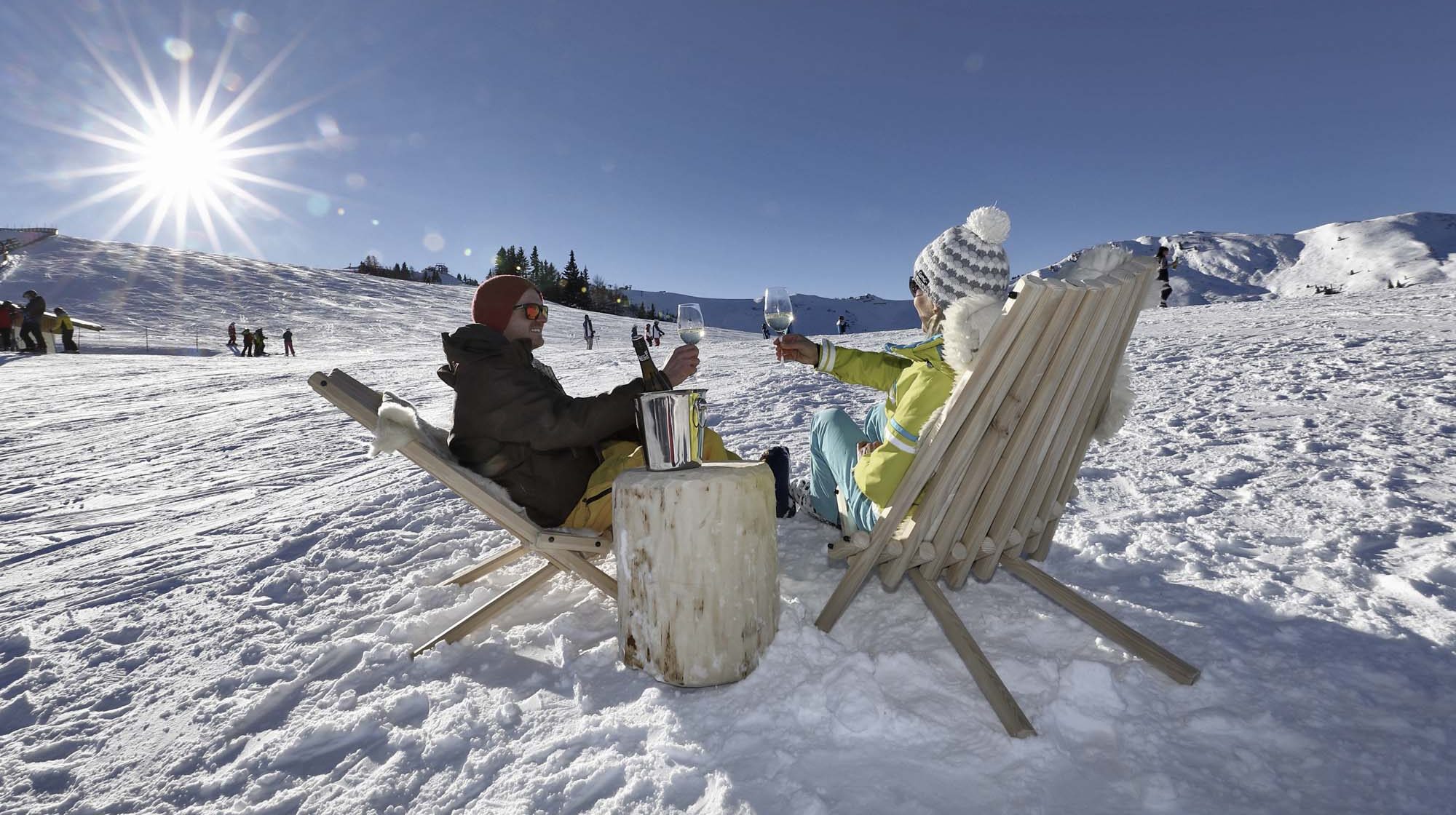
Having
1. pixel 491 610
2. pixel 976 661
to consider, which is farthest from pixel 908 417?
pixel 491 610

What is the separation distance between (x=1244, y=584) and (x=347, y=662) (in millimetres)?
3515

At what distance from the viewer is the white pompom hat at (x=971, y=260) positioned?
2.45 metres

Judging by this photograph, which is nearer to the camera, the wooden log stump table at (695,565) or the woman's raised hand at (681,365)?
the wooden log stump table at (695,565)

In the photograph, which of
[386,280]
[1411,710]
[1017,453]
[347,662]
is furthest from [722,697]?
[386,280]

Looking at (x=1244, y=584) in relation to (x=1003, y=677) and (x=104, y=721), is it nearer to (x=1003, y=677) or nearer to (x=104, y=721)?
(x=1003, y=677)

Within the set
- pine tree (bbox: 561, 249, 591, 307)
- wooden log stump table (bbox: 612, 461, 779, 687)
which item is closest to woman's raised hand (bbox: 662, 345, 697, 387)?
wooden log stump table (bbox: 612, 461, 779, 687)

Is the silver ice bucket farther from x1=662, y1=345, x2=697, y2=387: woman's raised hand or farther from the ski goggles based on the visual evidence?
the ski goggles

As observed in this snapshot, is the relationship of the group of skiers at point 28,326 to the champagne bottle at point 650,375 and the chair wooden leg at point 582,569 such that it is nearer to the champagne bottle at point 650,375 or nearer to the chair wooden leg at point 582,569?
the chair wooden leg at point 582,569

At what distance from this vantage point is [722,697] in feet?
6.41

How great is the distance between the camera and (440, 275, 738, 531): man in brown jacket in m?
2.37

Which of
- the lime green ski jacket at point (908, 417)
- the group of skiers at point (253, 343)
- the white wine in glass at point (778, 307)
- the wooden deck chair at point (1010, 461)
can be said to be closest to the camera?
the wooden deck chair at point (1010, 461)

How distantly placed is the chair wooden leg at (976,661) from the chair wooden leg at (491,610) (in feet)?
4.73

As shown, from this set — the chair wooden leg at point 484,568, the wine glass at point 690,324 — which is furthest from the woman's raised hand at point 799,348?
the chair wooden leg at point 484,568

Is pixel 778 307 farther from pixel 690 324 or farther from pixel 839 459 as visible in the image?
pixel 839 459
